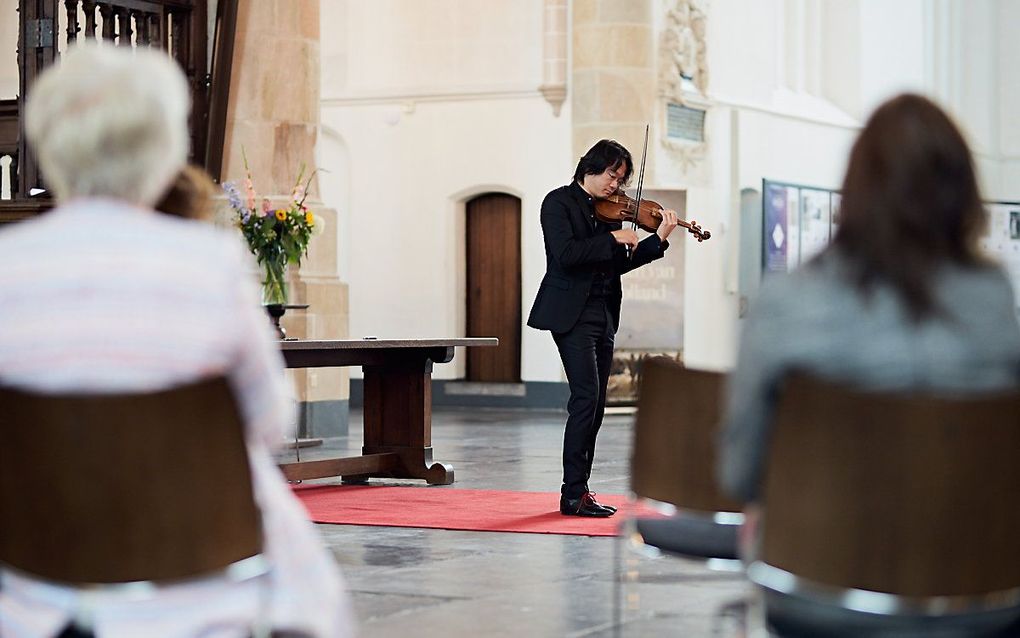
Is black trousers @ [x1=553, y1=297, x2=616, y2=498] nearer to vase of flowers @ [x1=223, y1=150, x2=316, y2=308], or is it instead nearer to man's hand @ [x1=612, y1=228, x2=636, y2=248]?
man's hand @ [x1=612, y1=228, x2=636, y2=248]

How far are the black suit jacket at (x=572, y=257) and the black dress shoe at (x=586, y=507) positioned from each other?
31.4 inches

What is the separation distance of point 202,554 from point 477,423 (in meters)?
12.8

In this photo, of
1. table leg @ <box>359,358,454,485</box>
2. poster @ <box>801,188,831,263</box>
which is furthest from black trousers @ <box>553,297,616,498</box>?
poster @ <box>801,188,831,263</box>

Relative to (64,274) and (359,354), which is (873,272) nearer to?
(64,274)

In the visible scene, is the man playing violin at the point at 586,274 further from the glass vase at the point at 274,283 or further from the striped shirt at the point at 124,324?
the striped shirt at the point at 124,324

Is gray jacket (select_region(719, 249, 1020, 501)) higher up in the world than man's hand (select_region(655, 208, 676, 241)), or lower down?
lower down

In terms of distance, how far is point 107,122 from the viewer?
8.25ft

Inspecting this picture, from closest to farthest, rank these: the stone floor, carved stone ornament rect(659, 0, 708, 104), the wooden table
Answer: the stone floor < the wooden table < carved stone ornament rect(659, 0, 708, 104)

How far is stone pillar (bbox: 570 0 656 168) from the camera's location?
55.7 ft

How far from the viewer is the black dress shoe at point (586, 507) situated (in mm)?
7535

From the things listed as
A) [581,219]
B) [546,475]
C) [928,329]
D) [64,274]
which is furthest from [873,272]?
[546,475]

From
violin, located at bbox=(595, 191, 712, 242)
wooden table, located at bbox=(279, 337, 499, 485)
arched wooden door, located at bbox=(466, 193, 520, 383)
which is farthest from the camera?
arched wooden door, located at bbox=(466, 193, 520, 383)

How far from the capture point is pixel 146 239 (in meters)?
2.52

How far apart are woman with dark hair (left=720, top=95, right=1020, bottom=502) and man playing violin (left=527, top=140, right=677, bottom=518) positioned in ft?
15.1
